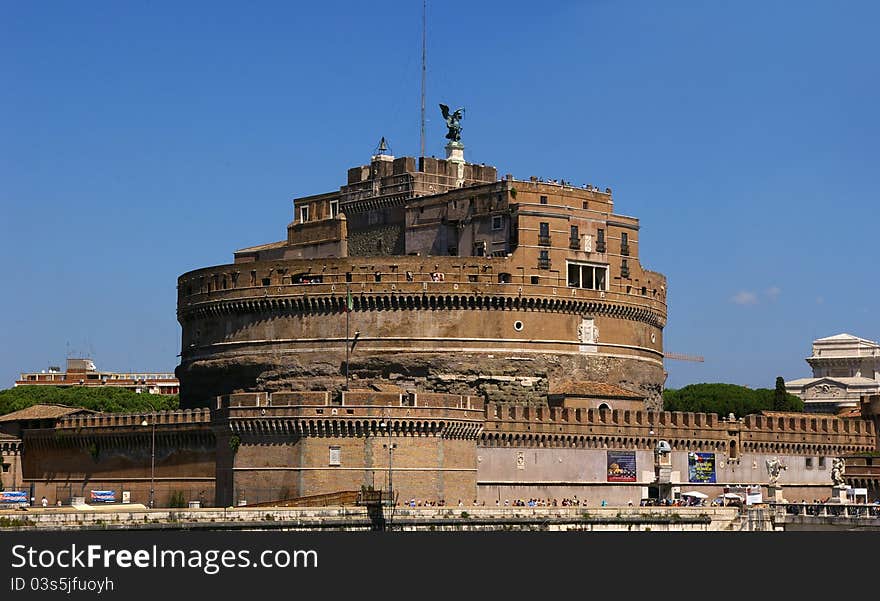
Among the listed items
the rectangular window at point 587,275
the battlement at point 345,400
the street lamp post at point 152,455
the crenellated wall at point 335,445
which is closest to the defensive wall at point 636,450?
the battlement at point 345,400

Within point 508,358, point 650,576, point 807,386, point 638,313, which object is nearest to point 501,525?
point 650,576

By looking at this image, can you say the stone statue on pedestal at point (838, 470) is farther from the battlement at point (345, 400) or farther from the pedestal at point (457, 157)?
the battlement at point (345, 400)

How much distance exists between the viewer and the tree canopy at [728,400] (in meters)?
142

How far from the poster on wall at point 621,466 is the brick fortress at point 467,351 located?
0.39 feet

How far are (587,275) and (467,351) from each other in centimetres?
814

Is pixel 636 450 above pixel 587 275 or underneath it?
underneath

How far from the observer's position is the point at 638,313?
116500 millimetres

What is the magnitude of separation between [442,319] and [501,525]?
20.7 m

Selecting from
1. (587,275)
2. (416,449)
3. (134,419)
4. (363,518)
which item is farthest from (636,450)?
(134,419)

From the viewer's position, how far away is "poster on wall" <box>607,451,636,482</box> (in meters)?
104

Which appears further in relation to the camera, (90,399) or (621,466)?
(90,399)

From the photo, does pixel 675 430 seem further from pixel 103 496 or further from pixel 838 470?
pixel 103 496

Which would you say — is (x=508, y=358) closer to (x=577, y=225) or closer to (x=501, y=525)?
(x=577, y=225)

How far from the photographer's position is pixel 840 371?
605ft
